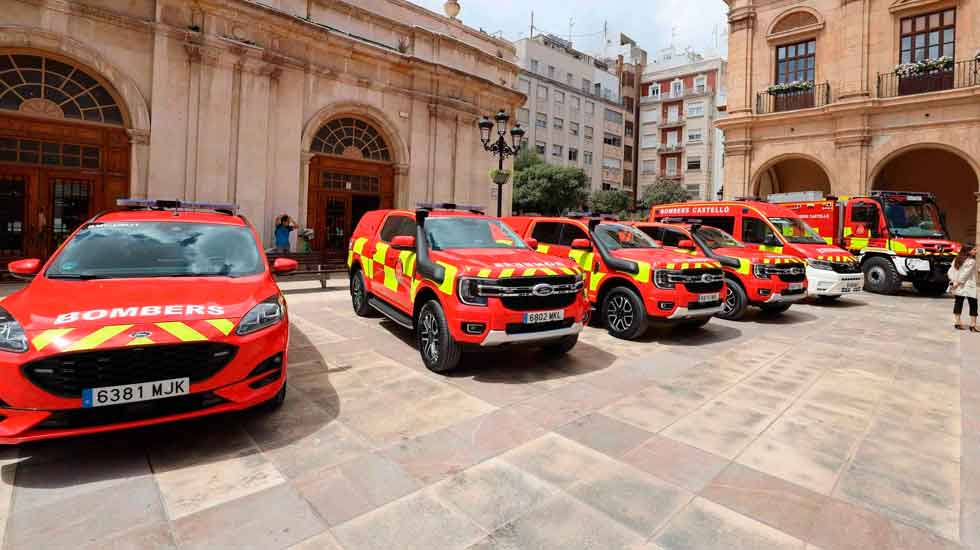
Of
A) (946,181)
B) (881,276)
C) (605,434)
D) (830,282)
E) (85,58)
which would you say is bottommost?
(605,434)

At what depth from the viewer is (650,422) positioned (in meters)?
4.21

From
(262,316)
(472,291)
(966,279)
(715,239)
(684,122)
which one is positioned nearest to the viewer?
(262,316)

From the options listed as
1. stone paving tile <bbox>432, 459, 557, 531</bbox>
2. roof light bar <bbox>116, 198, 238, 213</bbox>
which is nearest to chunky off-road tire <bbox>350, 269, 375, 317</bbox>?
roof light bar <bbox>116, 198, 238, 213</bbox>

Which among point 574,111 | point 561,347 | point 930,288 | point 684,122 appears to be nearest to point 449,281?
point 561,347

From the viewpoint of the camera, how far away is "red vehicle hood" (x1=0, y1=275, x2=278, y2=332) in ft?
10.5

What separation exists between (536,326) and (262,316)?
8.91 feet

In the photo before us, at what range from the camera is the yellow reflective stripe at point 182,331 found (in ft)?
10.4

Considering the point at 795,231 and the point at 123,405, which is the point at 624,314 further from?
the point at 795,231

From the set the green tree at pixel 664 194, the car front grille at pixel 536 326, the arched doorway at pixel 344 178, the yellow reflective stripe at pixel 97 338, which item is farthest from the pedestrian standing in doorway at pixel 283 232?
the green tree at pixel 664 194

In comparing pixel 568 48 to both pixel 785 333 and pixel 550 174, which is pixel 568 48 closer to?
pixel 550 174

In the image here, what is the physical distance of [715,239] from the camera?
1059 cm

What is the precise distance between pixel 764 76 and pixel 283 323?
80.7 feet

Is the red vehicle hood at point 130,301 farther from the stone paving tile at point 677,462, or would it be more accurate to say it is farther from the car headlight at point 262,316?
the stone paving tile at point 677,462

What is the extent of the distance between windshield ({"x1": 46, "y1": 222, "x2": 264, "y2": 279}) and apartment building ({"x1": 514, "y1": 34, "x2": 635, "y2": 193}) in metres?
46.5
